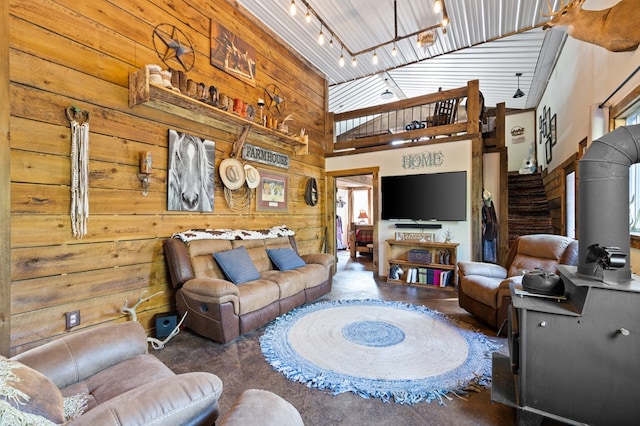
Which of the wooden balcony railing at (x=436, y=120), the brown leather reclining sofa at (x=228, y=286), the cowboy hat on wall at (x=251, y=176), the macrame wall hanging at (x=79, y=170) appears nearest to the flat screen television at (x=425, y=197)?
the wooden balcony railing at (x=436, y=120)

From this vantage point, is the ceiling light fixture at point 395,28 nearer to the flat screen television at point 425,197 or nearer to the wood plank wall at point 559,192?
the flat screen television at point 425,197

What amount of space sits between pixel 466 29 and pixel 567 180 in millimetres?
2778

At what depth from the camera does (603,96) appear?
112 inches

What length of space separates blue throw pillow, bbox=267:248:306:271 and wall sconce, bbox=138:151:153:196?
165 cm

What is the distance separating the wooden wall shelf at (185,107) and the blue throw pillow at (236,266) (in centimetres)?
157

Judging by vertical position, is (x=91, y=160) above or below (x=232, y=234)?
above

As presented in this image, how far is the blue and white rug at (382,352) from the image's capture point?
6.40ft

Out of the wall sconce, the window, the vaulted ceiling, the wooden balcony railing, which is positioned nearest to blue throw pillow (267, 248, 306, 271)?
the wall sconce

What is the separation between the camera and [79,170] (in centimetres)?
233

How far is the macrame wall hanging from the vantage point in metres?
2.30

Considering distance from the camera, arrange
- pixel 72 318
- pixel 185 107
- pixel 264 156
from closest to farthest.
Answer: pixel 72 318, pixel 185 107, pixel 264 156

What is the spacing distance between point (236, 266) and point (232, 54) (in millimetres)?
2763

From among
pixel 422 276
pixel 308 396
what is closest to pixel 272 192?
pixel 422 276

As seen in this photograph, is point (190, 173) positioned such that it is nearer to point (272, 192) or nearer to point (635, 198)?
point (272, 192)
